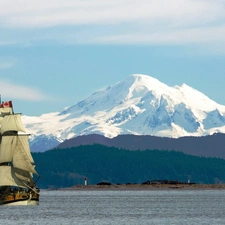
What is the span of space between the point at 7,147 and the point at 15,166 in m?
5.16

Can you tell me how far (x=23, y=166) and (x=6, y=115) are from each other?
12790 millimetres

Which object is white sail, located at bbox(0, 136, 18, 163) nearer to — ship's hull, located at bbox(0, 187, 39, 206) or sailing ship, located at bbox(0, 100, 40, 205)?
sailing ship, located at bbox(0, 100, 40, 205)

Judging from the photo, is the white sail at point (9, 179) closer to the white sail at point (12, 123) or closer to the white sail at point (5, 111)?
the white sail at point (12, 123)

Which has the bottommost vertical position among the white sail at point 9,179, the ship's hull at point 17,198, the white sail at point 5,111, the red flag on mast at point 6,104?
the ship's hull at point 17,198

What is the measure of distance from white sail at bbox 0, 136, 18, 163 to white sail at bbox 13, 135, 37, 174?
74 centimetres

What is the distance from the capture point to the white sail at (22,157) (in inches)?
6993

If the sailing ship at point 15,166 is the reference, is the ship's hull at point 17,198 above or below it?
below

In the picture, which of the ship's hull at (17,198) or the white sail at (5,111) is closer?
the ship's hull at (17,198)

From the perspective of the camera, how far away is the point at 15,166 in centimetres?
17875

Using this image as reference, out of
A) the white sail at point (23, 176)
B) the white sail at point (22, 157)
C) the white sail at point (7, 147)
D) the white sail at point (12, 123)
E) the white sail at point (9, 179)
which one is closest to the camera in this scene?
the white sail at point (9, 179)

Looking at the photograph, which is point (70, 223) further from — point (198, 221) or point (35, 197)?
point (35, 197)

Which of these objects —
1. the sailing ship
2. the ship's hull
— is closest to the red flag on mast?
the sailing ship

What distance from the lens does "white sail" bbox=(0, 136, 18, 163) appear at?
595 feet

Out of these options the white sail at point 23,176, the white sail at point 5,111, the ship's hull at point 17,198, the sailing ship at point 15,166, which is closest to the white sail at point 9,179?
the sailing ship at point 15,166
